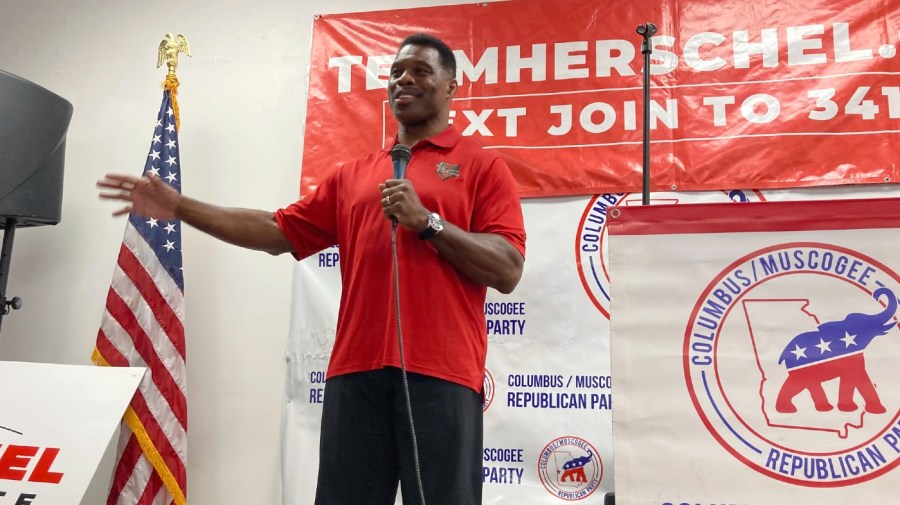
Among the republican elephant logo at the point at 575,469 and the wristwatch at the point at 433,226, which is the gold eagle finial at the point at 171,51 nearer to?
the wristwatch at the point at 433,226

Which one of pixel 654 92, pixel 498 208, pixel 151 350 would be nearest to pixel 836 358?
pixel 498 208

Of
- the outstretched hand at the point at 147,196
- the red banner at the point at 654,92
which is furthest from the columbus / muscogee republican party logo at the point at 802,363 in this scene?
the red banner at the point at 654,92

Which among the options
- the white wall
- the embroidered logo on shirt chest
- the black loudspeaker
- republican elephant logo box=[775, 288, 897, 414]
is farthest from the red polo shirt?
the black loudspeaker

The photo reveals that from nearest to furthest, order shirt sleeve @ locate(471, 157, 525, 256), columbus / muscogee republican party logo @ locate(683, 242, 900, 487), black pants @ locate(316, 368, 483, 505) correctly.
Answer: columbus / muscogee republican party logo @ locate(683, 242, 900, 487)
black pants @ locate(316, 368, 483, 505)
shirt sleeve @ locate(471, 157, 525, 256)

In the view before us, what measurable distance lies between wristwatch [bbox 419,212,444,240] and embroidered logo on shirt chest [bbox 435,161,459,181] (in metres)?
0.16

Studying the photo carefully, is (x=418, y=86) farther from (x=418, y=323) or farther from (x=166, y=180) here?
(x=166, y=180)

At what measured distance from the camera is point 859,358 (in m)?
1.12

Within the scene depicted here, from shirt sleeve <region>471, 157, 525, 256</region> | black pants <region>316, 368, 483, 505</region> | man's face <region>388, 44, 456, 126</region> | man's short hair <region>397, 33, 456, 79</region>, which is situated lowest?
black pants <region>316, 368, 483, 505</region>

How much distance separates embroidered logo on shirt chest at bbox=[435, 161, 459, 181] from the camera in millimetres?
1406

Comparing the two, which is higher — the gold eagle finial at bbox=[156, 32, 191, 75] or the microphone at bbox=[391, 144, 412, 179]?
the gold eagle finial at bbox=[156, 32, 191, 75]

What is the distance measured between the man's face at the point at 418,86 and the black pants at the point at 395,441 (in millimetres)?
556

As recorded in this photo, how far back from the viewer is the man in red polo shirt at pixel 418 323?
1.22m

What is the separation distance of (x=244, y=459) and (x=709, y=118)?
1.90 metres

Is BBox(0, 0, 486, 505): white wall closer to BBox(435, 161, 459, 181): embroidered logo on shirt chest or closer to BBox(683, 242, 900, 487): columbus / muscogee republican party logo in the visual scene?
BBox(435, 161, 459, 181): embroidered logo on shirt chest
